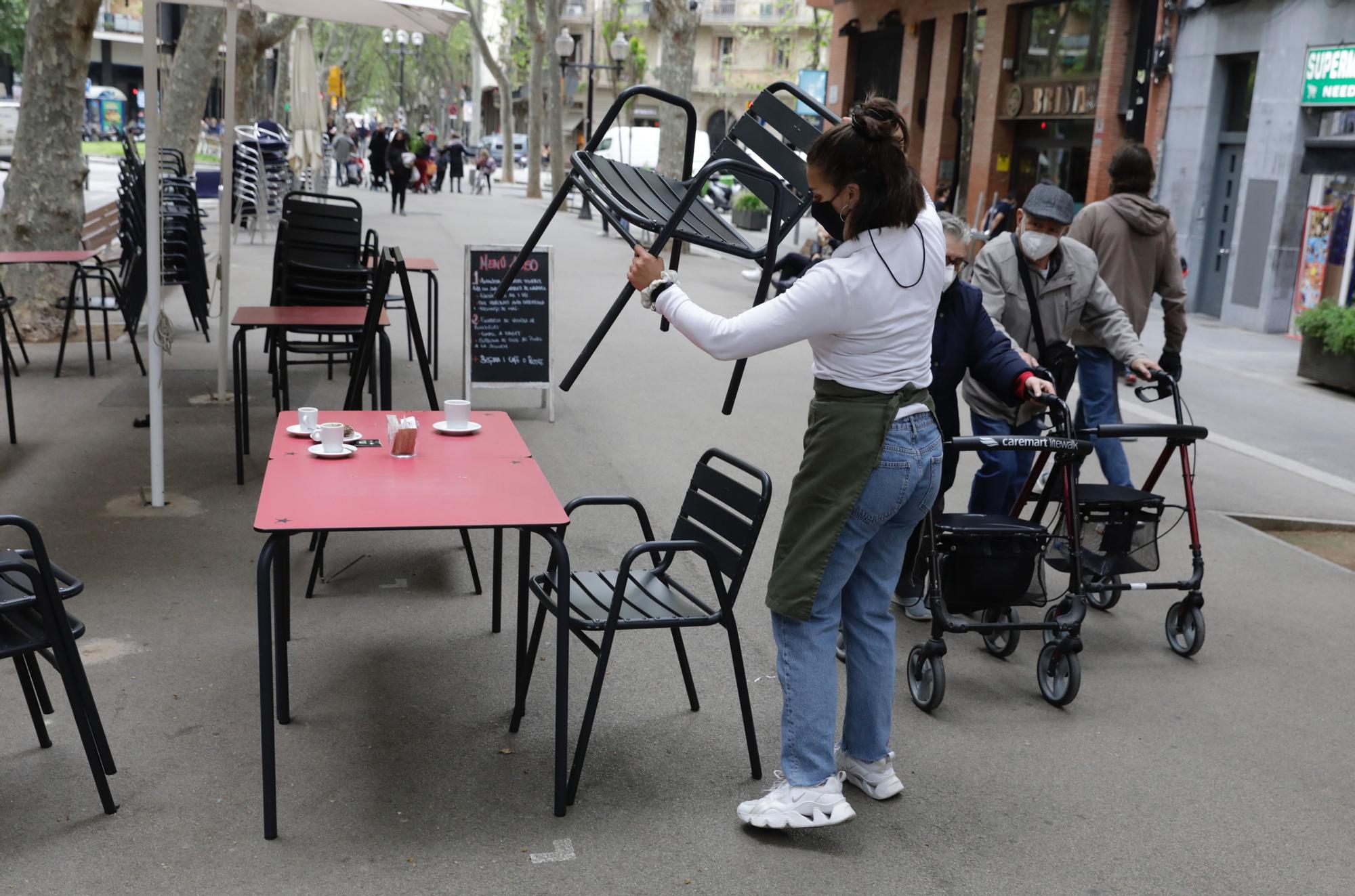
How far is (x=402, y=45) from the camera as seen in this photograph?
64500 millimetres

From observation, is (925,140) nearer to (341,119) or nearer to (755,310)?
(755,310)

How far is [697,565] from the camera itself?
6.11m

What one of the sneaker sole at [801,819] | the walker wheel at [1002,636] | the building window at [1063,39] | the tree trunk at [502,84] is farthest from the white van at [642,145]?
the sneaker sole at [801,819]

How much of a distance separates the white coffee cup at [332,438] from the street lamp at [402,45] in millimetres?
53120

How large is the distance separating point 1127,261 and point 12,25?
185 ft

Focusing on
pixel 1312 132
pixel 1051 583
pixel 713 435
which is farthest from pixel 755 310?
pixel 1312 132

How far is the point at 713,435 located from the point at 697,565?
285cm

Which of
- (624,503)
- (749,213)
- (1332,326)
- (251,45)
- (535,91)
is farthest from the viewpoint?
(535,91)

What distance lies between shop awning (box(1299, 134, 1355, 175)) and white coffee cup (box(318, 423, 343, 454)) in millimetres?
13557

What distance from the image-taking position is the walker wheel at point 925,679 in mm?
4520

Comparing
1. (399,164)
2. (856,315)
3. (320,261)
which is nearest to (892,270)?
(856,315)

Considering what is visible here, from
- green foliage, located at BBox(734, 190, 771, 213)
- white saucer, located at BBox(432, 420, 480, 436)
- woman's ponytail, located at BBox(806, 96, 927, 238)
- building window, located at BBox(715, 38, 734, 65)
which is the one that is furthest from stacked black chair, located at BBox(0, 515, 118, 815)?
building window, located at BBox(715, 38, 734, 65)

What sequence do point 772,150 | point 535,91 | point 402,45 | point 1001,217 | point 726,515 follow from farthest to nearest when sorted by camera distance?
point 402,45
point 535,91
point 1001,217
point 726,515
point 772,150

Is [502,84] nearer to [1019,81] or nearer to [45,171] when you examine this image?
[1019,81]
